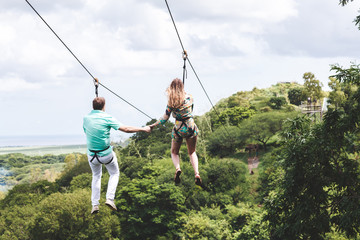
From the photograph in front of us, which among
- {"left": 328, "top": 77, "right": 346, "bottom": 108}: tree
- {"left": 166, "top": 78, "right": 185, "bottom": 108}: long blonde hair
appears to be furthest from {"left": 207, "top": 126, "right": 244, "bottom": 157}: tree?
{"left": 166, "top": 78, "right": 185, "bottom": 108}: long blonde hair

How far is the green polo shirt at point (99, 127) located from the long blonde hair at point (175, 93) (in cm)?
110

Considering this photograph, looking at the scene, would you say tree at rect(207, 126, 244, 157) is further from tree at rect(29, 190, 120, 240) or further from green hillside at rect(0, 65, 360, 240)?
tree at rect(29, 190, 120, 240)

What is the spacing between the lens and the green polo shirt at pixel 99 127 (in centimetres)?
712

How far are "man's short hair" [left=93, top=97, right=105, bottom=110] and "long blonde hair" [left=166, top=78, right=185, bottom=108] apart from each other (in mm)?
1275

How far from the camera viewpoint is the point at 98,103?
285 inches

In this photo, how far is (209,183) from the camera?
49.0 m

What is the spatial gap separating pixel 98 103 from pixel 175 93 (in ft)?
4.85

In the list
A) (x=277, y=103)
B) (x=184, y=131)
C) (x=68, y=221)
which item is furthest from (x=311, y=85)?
(x=184, y=131)

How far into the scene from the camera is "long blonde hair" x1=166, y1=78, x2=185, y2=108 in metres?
7.64

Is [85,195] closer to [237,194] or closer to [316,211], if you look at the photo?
[237,194]

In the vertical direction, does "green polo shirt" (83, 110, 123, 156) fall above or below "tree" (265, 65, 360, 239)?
above

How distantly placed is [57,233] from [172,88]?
3472 cm

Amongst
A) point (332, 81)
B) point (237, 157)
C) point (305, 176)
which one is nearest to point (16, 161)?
point (237, 157)

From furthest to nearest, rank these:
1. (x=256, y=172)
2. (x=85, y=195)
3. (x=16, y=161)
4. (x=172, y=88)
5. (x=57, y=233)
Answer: (x=16, y=161), (x=256, y=172), (x=85, y=195), (x=57, y=233), (x=172, y=88)
